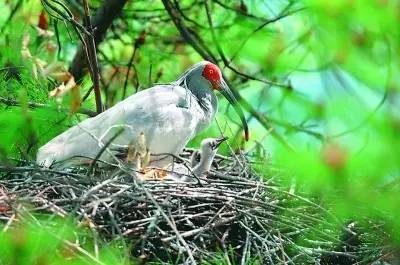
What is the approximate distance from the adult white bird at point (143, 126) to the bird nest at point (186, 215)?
383mm

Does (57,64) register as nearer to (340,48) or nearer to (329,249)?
(329,249)

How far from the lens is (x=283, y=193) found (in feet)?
11.6

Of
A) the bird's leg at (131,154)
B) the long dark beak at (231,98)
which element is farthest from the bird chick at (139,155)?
the long dark beak at (231,98)

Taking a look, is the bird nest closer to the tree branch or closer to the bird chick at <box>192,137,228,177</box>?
the bird chick at <box>192,137,228,177</box>

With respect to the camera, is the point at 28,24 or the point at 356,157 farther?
the point at 28,24

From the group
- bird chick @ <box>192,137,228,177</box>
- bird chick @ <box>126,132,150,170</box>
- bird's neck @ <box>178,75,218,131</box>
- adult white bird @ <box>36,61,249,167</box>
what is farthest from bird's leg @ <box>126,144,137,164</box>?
bird's neck @ <box>178,75,218,131</box>

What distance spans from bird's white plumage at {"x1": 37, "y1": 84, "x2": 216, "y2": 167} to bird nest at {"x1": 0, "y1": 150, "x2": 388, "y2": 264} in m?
0.39

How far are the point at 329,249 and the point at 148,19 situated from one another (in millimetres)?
2783

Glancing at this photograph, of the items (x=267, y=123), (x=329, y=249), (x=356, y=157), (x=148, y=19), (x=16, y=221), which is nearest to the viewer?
(x=356, y=157)

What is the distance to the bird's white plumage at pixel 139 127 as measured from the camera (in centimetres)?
390

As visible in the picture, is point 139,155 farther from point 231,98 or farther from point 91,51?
point 231,98

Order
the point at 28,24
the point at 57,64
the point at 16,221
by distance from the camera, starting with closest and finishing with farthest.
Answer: the point at 16,221 → the point at 57,64 → the point at 28,24

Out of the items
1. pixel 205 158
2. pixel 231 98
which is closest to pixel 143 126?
pixel 205 158

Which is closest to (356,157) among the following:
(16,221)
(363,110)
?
(363,110)
